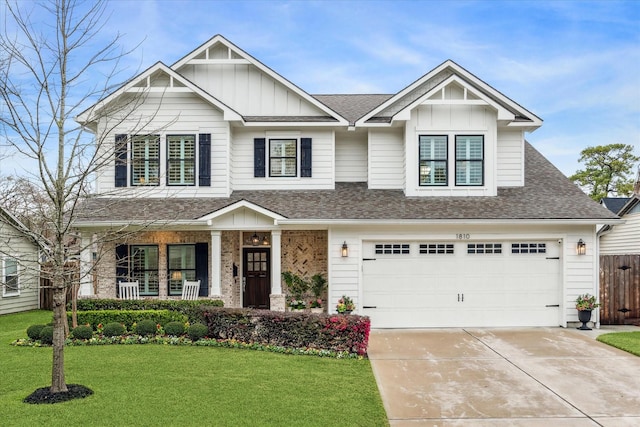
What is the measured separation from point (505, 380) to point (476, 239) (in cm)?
535

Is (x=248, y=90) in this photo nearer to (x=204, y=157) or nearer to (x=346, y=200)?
(x=204, y=157)

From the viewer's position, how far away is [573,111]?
1152 inches

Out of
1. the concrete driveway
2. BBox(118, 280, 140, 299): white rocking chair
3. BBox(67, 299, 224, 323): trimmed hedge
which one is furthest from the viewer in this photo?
BBox(118, 280, 140, 299): white rocking chair

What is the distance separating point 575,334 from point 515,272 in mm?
2037

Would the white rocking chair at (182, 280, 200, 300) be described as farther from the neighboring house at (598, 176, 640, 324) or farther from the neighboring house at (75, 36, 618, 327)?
the neighboring house at (598, 176, 640, 324)

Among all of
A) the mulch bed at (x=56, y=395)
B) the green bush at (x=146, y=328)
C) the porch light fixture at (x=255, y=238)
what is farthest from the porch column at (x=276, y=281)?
the mulch bed at (x=56, y=395)

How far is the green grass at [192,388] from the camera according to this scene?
5.87 metres

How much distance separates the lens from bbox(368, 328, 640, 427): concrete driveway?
615cm

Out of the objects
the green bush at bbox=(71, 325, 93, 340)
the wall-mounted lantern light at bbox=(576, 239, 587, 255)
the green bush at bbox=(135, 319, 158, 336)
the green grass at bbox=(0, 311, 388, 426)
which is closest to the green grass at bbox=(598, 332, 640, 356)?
the wall-mounted lantern light at bbox=(576, 239, 587, 255)

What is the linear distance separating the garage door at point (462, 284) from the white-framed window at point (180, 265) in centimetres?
492

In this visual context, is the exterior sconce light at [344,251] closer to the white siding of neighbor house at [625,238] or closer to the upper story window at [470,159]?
the upper story window at [470,159]

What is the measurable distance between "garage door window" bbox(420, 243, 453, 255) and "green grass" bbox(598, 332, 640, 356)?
4011mm

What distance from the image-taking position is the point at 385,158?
14008 mm

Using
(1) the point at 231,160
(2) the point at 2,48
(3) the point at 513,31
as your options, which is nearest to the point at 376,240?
(1) the point at 231,160
